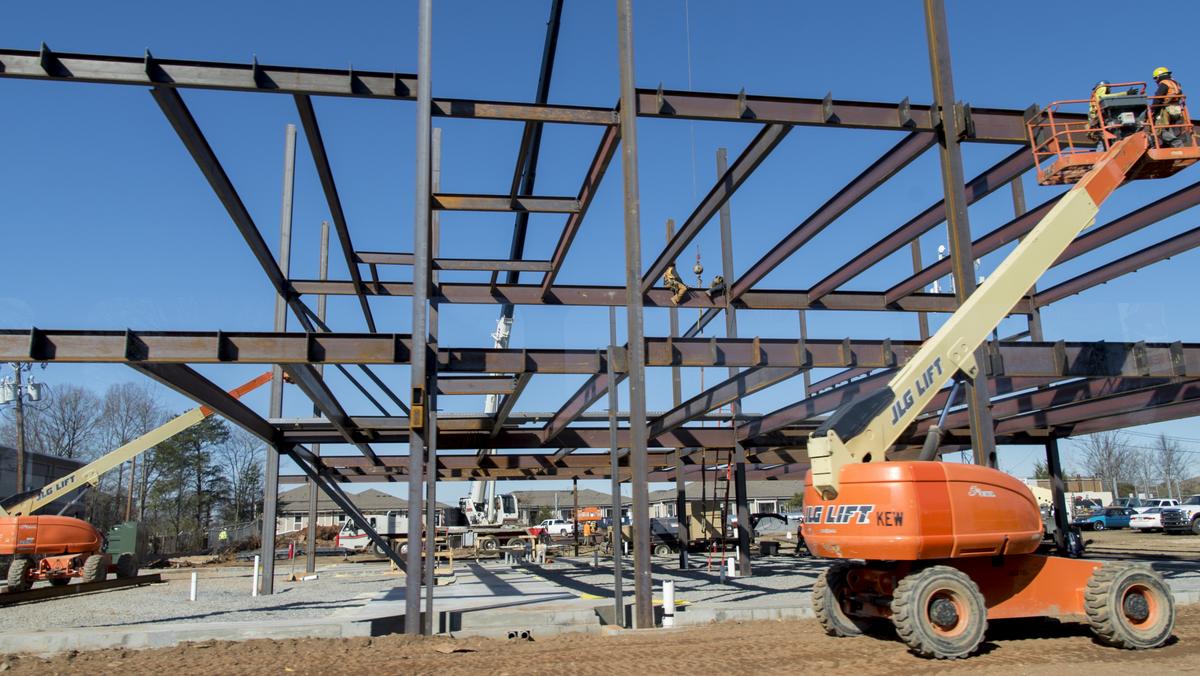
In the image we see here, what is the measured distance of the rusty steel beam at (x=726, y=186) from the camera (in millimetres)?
13203

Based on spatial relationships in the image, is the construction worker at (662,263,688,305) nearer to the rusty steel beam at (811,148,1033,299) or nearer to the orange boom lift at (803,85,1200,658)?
the rusty steel beam at (811,148,1033,299)

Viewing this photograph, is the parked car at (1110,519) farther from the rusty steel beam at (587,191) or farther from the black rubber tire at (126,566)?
the black rubber tire at (126,566)

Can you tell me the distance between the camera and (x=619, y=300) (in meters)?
18.2

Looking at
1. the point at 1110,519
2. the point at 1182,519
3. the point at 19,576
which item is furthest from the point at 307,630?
the point at 1110,519

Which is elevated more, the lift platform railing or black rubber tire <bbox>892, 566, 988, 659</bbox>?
the lift platform railing

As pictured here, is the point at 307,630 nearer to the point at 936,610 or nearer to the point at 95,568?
the point at 936,610

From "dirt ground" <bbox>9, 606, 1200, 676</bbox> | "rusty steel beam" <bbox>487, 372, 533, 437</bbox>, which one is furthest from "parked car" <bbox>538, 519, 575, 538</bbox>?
"dirt ground" <bbox>9, 606, 1200, 676</bbox>

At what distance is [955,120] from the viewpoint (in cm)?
1360

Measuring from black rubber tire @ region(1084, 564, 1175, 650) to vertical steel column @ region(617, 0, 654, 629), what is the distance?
5.52 m

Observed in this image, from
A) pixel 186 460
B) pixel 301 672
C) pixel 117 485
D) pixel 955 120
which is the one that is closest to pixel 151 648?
pixel 301 672

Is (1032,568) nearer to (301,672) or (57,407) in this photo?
(301,672)

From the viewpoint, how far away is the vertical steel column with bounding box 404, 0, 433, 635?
11.0 meters

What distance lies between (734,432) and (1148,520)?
30.3 metres

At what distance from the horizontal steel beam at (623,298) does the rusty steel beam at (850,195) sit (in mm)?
1072
